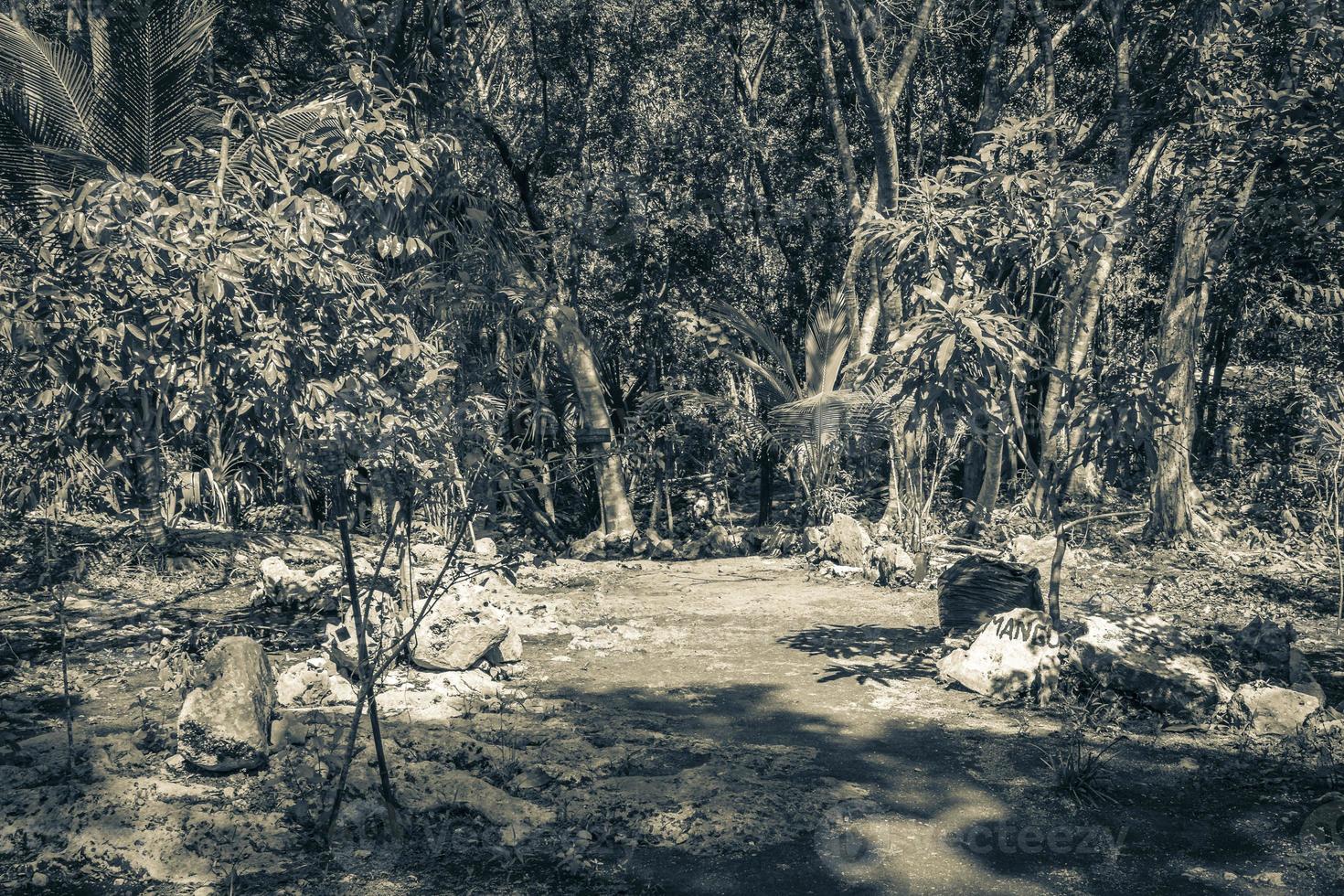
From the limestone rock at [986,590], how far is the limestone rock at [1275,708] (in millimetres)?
1833

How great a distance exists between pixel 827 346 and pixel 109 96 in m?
7.79

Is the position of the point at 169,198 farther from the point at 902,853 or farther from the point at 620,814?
the point at 902,853

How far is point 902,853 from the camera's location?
14.4 ft

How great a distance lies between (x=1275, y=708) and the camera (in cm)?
586

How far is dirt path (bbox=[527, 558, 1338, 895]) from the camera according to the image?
4246 millimetres

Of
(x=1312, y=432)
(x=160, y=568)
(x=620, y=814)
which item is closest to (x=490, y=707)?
(x=620, y=814)

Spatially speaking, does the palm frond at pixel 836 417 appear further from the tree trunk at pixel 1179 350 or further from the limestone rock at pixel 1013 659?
the limestone rock at pixel 1013 659

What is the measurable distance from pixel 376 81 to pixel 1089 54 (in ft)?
38.4

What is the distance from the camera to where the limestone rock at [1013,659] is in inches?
256

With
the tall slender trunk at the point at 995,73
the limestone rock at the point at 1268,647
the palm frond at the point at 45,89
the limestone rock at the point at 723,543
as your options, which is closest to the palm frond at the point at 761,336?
the limestone rock at the point at 723,543

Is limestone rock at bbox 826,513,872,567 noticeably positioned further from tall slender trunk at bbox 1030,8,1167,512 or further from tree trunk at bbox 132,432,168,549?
tree trunk at bbox 132,432,168,549

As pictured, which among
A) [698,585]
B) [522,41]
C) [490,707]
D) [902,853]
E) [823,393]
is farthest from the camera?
[522,41]

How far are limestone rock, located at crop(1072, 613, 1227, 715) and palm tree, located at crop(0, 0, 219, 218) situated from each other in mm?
6811

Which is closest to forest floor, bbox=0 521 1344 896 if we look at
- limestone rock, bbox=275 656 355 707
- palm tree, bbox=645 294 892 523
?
limestone rock, bbox=275 656 355 707
